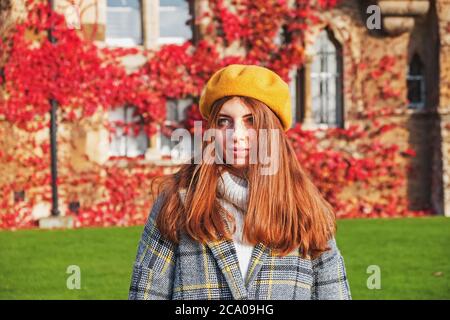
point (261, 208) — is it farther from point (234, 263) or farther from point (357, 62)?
point (357, 62)

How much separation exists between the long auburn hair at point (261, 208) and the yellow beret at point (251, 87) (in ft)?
0.11

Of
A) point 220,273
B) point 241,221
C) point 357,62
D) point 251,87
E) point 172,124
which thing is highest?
point 357,62

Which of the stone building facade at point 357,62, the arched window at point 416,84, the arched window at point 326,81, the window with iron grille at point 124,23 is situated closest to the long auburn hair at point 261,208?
the stone building facade at point 357,62

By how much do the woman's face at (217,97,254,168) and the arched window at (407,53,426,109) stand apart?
1148 centimetres

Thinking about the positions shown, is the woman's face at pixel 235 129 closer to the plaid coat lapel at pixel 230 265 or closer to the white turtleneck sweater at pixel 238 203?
the white turtleneck sweater at pixel 238 203

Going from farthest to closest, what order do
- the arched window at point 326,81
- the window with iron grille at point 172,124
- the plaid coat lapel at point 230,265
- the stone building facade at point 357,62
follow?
the arched window at point 326,81
the window with iron grille at point 172,124
the stone building facade at point 357,62
the plaid coat lapel at point 230,265

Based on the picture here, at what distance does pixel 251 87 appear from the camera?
9.05 feet

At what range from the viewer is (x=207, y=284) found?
2.65 m

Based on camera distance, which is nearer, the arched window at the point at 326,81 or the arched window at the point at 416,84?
the arched window at the point at 326,81

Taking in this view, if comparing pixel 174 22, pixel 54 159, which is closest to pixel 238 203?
pixel 54 159

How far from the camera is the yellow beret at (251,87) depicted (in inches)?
108

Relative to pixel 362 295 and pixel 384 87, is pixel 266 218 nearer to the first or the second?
pixel 362 295

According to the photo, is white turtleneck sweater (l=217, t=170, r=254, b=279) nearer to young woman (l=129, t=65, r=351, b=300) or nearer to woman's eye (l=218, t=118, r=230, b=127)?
young woman (l=129, t=65, r=351, b=300)

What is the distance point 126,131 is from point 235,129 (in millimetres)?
10289
